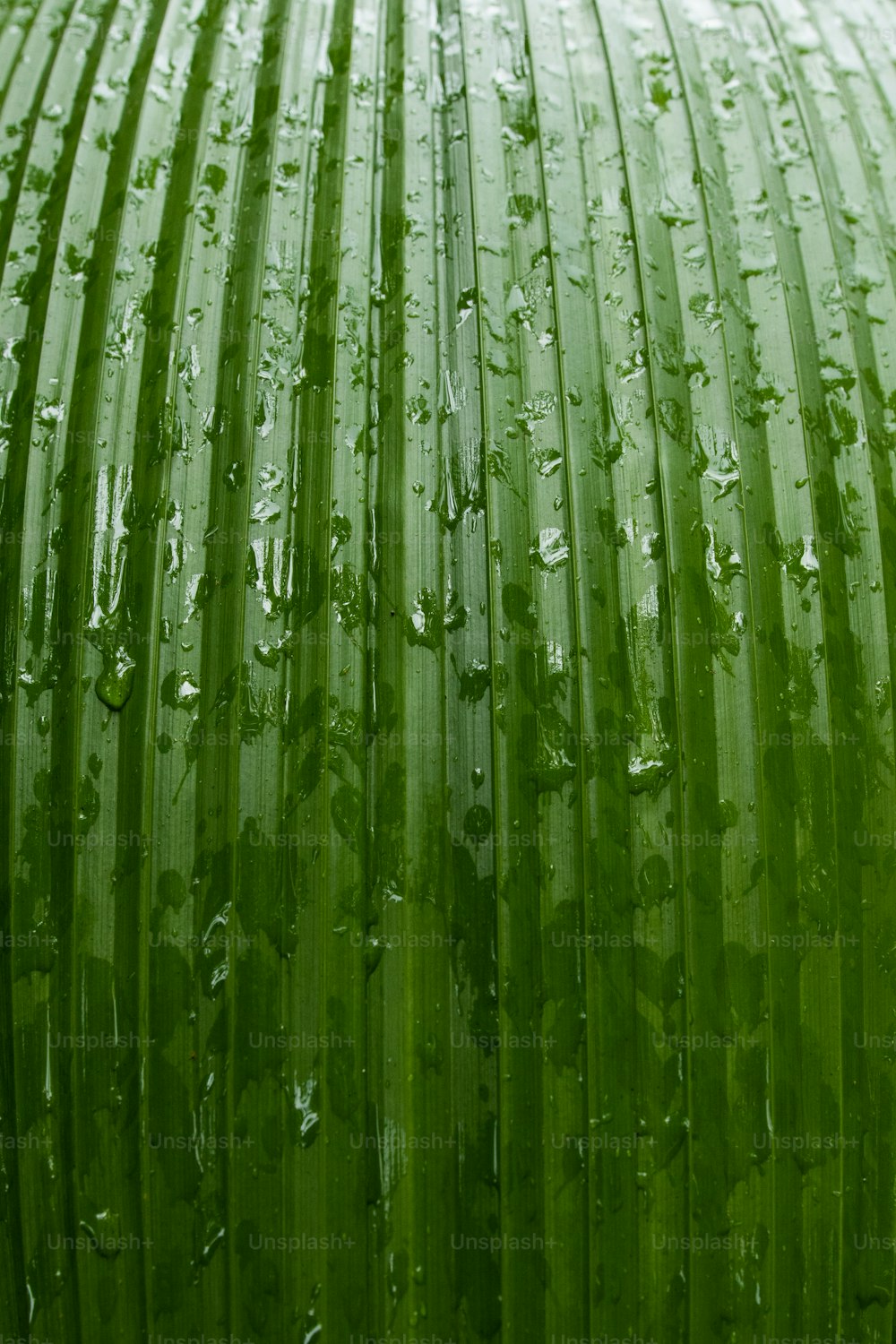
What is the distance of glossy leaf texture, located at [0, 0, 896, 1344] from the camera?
0.56 metres

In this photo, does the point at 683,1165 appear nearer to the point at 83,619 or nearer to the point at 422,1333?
the point at 422,1333

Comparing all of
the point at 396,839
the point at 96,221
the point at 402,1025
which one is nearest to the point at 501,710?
the point at 396,839

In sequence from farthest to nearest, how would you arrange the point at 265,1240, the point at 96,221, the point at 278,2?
the point at 278,2, the point at 96,221, the point at 265,1240

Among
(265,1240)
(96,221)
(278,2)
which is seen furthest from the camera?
(278,2)

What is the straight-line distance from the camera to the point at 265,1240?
556 millimetres

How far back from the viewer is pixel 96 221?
74 cm

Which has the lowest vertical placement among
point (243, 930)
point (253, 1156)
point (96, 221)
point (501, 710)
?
point (253, 1156)

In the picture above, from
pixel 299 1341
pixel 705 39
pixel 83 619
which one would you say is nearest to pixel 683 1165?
pixel 299 1341

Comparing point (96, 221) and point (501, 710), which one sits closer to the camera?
point (501, 710)

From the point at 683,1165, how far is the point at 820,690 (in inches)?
13.2

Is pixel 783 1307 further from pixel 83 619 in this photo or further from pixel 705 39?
pixel 705 39

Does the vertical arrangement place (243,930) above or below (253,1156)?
above

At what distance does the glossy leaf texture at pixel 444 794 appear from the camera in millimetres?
564

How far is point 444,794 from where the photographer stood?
586 mm
